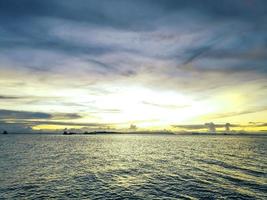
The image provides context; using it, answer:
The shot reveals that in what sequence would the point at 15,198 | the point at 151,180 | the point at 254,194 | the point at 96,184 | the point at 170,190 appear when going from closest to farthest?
the point at 15,198, the point at 254,194, the point at 170,190, the point at 96,184, the point at 151,180

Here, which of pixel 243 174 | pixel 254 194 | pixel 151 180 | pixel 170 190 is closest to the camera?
pixel 254 194

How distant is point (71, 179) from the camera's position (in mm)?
38031

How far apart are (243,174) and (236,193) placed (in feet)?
47.8

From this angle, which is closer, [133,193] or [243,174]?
[133,193]

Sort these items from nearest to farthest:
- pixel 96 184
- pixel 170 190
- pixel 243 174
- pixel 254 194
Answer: pixel 254 194
pixel 170 190
pixel 96 184
pixel 243 174

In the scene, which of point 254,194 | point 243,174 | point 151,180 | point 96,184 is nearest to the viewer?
point 254,194

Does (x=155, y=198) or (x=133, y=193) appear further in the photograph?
(x=133, y=193)

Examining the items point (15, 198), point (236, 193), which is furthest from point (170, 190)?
point (15, 198)

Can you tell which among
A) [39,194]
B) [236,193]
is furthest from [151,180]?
[39,194]

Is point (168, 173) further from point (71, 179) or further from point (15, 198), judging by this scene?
point (15, 198)

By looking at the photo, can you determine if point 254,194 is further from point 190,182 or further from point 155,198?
point 155,198

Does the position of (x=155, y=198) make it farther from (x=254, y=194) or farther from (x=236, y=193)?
(x=254, y=194)

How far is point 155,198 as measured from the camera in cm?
2795

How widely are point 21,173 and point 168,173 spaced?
27.7 m
